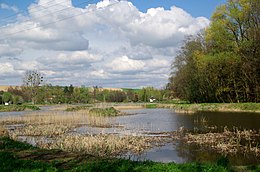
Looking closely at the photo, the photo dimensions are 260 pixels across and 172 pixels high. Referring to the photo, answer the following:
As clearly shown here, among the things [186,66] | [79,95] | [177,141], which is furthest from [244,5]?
[79,95]

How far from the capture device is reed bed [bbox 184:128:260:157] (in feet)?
51.4

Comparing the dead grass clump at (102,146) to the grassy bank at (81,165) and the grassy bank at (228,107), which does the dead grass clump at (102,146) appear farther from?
the grassy bank at (228,107)

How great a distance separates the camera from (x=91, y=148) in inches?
599

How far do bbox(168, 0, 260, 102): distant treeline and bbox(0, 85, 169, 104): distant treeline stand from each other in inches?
1512

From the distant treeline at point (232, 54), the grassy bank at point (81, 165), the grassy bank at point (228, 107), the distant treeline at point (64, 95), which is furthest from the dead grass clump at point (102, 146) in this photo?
the distant treeline at point (64, 95)

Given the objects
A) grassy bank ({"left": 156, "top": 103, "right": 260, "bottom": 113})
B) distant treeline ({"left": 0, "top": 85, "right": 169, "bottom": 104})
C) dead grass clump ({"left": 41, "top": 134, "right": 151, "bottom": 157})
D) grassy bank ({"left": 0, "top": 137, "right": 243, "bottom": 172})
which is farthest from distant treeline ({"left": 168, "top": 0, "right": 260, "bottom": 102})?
distant treeline ({"left": 0, "top": 85, "right": 169, "bottom": 104})

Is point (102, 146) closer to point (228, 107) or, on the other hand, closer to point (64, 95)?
point (228, 107)

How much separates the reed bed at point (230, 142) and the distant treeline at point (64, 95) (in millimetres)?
63280

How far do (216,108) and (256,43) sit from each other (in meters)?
11.1

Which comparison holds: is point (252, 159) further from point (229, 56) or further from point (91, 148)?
point (229, 56)

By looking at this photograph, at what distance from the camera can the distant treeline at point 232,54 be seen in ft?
135

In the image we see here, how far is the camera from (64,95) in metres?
103

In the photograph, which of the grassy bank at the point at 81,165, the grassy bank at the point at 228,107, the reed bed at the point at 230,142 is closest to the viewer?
the grassy bank at the point at 81,165

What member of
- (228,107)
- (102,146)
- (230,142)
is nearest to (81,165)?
(102,146)
